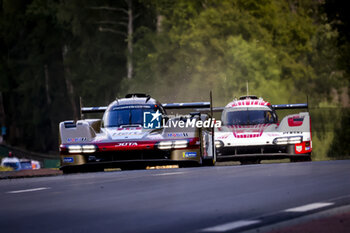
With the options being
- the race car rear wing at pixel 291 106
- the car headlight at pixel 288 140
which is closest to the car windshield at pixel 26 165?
the race car rear wing at pixel 291 106

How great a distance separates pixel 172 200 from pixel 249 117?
12019mm

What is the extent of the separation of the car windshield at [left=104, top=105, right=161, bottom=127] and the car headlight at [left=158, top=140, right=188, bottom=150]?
1359 mm

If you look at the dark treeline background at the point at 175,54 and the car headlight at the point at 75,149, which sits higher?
the dark treeline background at the point at 175,54

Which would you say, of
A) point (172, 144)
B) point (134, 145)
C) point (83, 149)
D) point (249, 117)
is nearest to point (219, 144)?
point (249, 117)

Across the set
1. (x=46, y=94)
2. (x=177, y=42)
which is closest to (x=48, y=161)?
(x=177, y=42)

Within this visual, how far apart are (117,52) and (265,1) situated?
17242 millimetres

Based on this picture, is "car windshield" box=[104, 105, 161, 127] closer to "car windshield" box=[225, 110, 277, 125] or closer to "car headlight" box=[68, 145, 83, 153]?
"car headlight" box=[68, 145, 83, 153]

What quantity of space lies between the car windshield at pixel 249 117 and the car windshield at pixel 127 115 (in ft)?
12.8

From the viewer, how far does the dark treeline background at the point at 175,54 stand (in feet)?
170

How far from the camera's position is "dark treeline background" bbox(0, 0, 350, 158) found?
170 feet

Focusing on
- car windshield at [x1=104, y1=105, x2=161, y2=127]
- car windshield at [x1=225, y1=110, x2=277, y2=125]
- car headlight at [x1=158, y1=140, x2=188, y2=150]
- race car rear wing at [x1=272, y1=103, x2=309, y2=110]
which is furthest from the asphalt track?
car windshield at [x1=225, y1=110, x2=277, y2=125]

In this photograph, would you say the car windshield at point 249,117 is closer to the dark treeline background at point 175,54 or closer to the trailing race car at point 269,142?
the trailing race car at point 269,142

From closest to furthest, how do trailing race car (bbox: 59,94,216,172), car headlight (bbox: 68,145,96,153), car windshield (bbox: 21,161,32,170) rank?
trailing race car (bbox: 59,94,216,172) < car headlight (bbox: 68,145,96,153) < car windshield (bbox: 21,161,32,170)

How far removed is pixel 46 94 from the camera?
284ft
